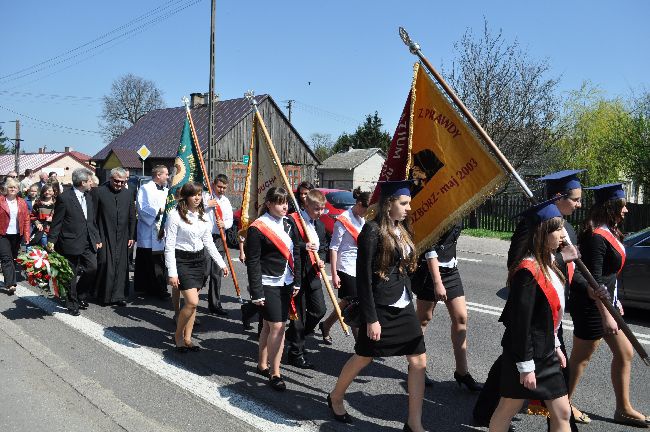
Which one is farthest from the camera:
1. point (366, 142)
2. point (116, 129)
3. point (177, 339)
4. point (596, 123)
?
point (116, 129)

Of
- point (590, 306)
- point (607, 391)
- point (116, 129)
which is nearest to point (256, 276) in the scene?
point (590, 306)

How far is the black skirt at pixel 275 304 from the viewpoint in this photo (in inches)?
209

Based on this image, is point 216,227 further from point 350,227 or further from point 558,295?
point 558,295

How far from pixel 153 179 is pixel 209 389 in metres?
4.45

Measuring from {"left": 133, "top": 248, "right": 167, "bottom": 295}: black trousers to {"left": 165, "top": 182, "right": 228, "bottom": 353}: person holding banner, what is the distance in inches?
108

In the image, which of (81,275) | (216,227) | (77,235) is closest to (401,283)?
(216,227)

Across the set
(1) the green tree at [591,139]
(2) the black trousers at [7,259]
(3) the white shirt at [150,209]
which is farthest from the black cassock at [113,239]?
(1) the green tree at [591,139]

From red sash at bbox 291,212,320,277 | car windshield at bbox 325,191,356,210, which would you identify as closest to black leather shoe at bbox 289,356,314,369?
red sash at bbox 291,212,320,277

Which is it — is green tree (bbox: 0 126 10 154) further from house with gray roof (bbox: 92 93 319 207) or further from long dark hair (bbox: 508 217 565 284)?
long dark hair (bbox: 508 217 565 284)

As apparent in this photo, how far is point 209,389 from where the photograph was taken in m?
5.24

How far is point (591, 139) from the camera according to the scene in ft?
111

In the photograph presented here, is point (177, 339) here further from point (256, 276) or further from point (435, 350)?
point (435, 350)

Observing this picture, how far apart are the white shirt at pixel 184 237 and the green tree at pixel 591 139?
86.0ft

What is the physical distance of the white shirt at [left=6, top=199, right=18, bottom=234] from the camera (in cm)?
952
